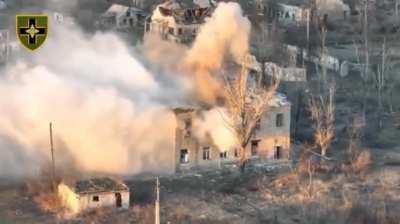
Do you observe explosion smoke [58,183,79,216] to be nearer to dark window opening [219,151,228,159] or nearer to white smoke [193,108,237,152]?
white smoke [193,108,237,152]

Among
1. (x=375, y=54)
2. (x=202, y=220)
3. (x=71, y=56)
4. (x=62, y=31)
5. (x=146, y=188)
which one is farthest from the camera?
(x=375, y=54)

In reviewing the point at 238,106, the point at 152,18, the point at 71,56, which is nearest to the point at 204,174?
the point at 238,106

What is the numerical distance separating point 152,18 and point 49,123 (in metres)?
22.6

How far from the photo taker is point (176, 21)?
47344 mm

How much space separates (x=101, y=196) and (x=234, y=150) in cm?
514

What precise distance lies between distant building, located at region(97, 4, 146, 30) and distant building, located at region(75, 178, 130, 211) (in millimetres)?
26736

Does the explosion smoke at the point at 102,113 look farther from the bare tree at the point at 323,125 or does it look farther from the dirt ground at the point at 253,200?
the bare tree at the point at 323,125

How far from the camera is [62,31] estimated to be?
40.5 metres

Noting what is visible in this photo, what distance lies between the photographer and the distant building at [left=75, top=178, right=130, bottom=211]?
24484 millimetres

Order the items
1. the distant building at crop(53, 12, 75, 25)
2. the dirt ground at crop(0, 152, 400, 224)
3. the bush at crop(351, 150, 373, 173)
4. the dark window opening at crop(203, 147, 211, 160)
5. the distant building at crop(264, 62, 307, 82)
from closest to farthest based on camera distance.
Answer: the dirt ground at crop(0, 152, 400, 224) → the bush at crop(351, 150, 373, 173) → the dark window opening at crop(203, 147, 211, 160) → the distant building at crop(264, 62, 307, 82) → the distant building at crop(53, 12, 75, 25)

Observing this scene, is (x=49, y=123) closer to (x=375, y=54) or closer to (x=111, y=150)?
(x=111, y=150)

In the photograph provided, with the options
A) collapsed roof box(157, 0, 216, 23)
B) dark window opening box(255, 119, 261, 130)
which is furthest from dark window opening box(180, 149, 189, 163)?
collapsed roof box(157, 0, 216, 23)

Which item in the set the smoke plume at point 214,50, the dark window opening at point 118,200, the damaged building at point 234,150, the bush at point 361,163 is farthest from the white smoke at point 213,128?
the dark window opening at point 118,200

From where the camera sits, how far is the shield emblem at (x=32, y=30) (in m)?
22.5
